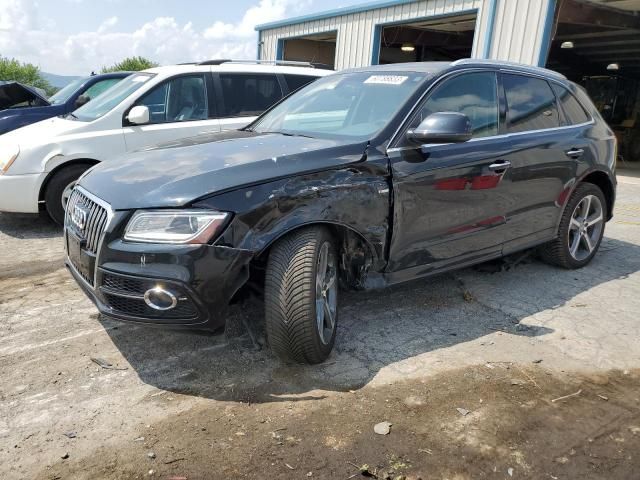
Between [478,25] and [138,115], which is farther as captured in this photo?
[478,25]

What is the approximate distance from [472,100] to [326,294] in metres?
1.90

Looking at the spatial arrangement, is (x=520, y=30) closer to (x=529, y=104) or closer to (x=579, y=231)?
(x=579, y=231)

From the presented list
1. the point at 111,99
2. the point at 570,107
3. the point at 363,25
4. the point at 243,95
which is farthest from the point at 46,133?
the point at 363,25

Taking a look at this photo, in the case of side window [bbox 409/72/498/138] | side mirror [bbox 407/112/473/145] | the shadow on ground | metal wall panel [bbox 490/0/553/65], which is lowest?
the shadow on ground

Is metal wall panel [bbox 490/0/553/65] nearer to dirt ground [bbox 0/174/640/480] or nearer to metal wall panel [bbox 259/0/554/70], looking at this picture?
metal wall panel [bbox 259/0/554/70]

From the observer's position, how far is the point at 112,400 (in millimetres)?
2834

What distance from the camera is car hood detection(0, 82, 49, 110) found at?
371 inches

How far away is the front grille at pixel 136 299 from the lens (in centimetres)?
273

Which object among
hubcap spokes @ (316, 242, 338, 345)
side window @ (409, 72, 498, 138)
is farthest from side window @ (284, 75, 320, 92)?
hubcap spokes @ (316, 242, 338, 345)

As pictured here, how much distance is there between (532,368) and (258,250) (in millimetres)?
1840

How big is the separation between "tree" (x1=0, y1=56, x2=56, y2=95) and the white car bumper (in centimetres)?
1956

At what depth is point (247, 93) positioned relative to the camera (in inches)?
264

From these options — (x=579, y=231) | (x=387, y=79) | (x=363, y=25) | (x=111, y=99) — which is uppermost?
(x=363, y=25)

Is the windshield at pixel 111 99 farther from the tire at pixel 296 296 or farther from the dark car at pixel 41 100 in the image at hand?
the tire at pixel 296 296
